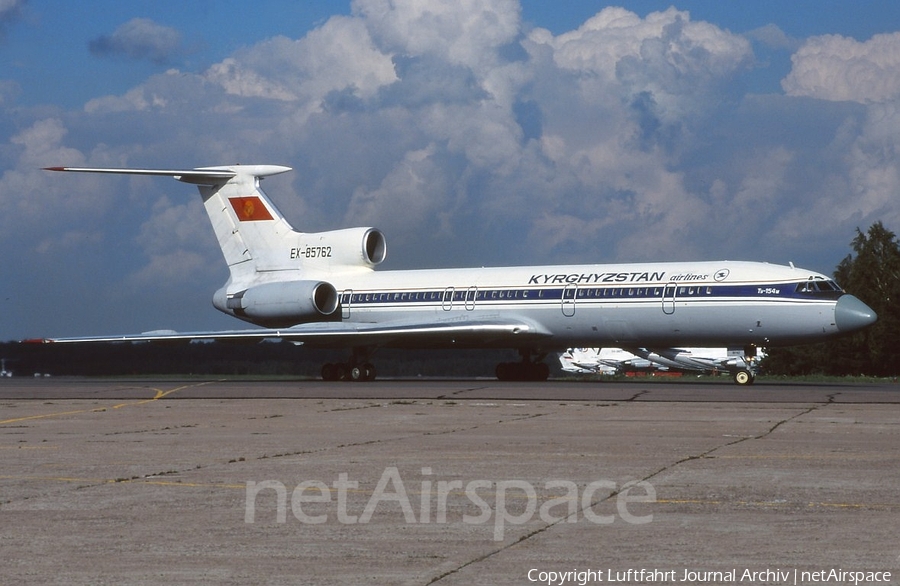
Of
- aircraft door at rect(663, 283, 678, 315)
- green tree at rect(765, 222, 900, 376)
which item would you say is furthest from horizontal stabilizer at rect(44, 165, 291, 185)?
green tree at rect(765, 222, 900, 376)

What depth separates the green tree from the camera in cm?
7044

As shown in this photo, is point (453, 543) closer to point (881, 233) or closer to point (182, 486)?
point (182, 486)

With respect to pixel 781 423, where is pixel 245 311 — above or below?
above

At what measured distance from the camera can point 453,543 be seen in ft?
26.2

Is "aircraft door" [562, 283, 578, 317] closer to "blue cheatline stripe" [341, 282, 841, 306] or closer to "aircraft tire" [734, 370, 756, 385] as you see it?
"blue cheatline stripe" [341, 282, 841, 306]

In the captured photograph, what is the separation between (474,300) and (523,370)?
3.23 m

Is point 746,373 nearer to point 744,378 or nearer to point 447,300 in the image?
point 744,378

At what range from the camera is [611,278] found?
3597 cm

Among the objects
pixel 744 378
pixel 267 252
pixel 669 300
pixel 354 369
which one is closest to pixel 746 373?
pixel 744 378

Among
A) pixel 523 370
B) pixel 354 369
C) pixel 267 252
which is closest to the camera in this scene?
pixel 523 370

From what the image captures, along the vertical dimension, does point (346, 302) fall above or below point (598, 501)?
above

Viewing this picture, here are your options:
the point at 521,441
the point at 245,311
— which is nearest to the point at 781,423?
the point at 521,441

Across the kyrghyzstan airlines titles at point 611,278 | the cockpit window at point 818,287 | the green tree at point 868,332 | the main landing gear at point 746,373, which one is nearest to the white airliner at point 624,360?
the green tree at point 868,332

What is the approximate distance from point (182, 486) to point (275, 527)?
2629 mm
